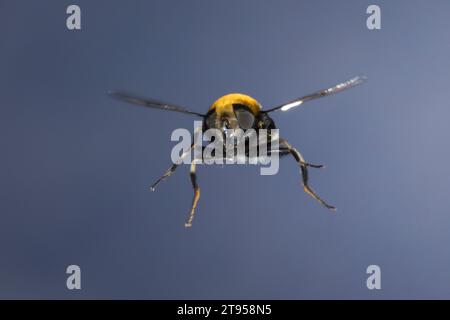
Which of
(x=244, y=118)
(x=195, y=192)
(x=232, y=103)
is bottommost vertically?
(x=195, y=192)

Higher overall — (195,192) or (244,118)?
(244,118)

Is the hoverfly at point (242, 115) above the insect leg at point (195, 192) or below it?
above

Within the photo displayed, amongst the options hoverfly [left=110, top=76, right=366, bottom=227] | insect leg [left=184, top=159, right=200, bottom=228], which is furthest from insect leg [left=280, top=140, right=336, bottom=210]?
insect leg [left=184, top=159, right=200, bottom=228]

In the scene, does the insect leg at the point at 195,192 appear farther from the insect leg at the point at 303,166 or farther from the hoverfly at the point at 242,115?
the insect leg at the point at 303,166

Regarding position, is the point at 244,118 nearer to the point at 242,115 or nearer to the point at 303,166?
the point at 242,115

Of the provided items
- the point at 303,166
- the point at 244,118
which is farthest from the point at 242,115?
the point at 303,166

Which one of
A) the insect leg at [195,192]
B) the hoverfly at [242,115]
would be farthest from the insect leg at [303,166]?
the insect leg at [195,192]

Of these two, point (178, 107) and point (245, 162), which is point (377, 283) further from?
point (178, 107)
